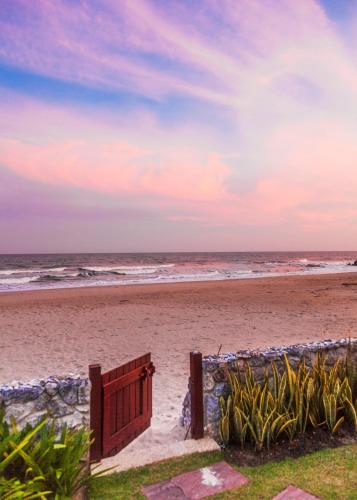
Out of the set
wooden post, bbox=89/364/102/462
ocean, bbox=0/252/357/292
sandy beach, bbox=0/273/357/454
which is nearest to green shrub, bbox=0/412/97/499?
wooden post, bbox=89/364/102/462

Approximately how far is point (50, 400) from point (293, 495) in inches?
119

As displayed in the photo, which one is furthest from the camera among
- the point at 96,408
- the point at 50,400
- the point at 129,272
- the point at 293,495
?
the point at 129,272

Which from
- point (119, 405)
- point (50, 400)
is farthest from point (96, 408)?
point (50, 400)

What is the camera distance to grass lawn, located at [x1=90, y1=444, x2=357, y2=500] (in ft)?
13.3

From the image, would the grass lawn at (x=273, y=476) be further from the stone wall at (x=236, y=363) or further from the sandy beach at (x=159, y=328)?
the sandy beach at (x=159, y=328)

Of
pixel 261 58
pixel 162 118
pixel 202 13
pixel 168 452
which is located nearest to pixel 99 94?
pixel 162 118

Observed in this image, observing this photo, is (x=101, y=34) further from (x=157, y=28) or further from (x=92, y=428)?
(x=92, y=428)

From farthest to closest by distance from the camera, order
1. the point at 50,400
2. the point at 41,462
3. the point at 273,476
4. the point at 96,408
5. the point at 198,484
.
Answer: the point at 96,408, the point at 50,400, the point at 273,476, the point at 198,484, the point at 41,462

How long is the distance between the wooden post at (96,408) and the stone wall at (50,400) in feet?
0.44

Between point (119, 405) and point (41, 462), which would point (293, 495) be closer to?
point (119, 405)

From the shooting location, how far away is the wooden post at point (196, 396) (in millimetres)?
5297

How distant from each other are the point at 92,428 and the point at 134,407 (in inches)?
36.3

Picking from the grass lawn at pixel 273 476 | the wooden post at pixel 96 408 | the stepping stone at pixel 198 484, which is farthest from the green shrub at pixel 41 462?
the stepping stone at pixel 198 484

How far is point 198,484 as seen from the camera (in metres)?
4.26
